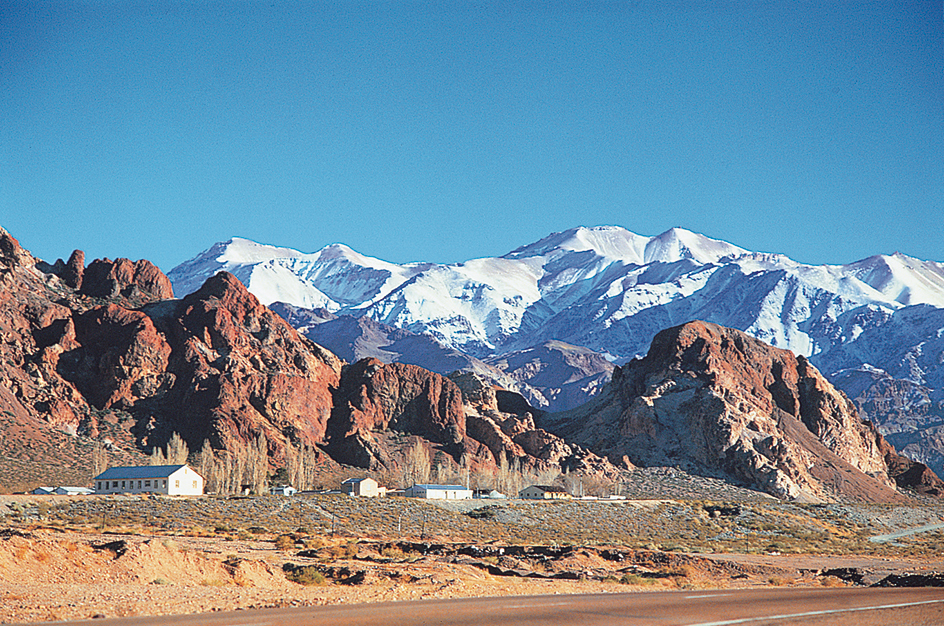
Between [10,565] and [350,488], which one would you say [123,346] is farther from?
[10,565]

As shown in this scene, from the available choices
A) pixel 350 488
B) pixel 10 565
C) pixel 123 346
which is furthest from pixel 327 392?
pixel 10 565

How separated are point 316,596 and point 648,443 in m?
136

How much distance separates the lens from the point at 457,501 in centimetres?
9944

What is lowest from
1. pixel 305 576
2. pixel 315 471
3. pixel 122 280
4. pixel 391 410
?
pixel 305 576

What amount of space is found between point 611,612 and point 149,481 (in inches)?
3037

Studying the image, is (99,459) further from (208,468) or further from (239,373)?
(239,373)

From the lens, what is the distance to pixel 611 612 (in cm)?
2688

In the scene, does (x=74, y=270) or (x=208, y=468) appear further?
(x=74, y=270)

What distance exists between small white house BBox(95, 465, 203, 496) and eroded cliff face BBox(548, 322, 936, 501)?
81846 millimetres

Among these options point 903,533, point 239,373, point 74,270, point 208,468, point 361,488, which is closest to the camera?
point 903,533

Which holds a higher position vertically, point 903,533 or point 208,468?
point 208,468

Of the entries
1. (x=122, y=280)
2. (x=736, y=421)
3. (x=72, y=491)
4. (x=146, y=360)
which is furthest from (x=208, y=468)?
(x=736, y=421)

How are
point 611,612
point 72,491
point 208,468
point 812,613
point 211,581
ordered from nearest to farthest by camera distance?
point 812,613 < point 611,612 < point 211,581 < point 72,491 < point 208,468

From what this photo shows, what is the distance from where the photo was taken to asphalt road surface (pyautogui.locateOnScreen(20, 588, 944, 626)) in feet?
78.7
